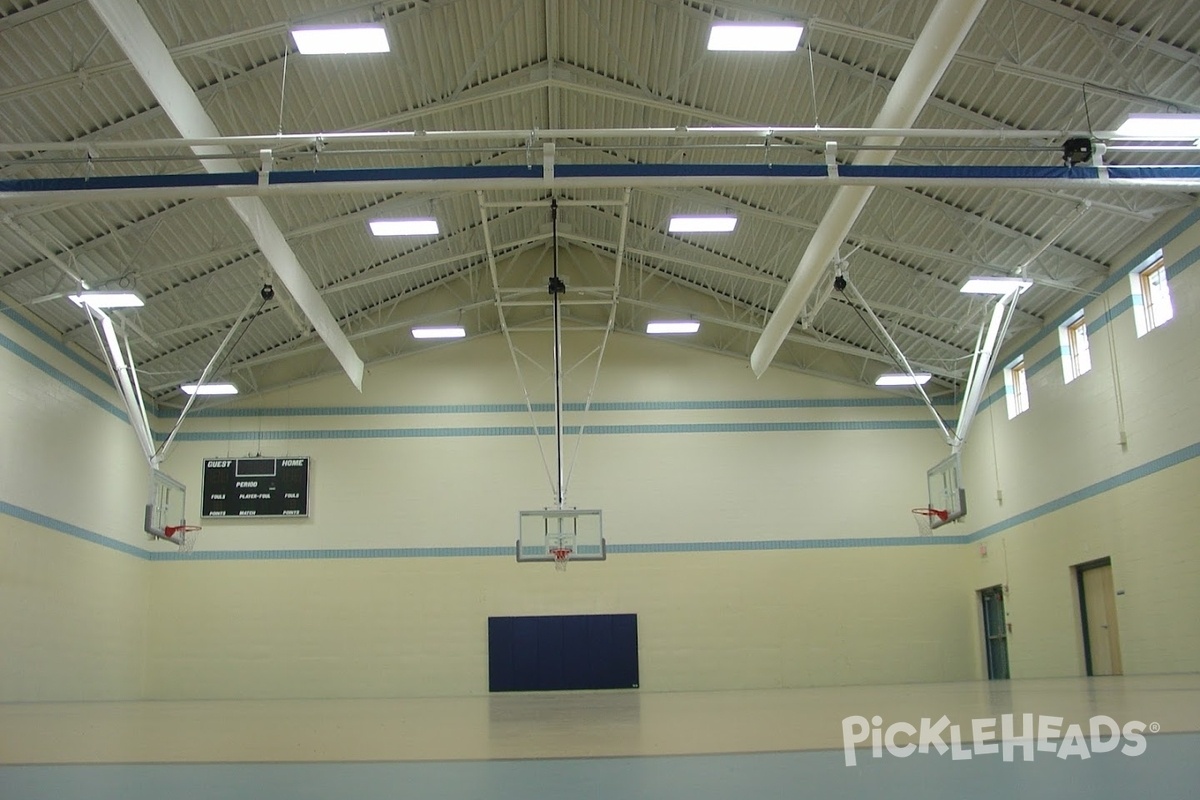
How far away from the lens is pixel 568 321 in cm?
3281

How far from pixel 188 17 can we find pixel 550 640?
1981cm

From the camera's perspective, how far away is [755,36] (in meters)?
16.3

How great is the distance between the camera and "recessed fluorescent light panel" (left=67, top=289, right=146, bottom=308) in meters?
22.3

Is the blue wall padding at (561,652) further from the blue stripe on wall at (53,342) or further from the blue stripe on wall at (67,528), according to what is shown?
the blue stripe on wall at (53,342)

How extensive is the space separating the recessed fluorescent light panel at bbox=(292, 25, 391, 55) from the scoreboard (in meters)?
17.4

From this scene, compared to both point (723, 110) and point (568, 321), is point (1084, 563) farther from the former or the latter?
point (568, 321)

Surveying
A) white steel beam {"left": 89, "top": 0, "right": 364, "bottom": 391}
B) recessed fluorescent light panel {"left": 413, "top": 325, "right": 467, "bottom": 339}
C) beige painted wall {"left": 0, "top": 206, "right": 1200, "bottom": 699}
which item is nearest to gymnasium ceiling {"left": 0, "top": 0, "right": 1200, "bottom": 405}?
white steel beam {"left": 89, "top": 0, "right": 364, "bottom": 391}

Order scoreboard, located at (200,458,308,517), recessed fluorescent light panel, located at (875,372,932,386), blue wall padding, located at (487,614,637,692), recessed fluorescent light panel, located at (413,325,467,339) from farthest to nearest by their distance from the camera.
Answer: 1. scoreboard, located at (200,458,308,517)
2. recessed fluorescent light panel, located at (875,372,932,386)
3. blue wall padding, located at (487,614,637,692)
4. recessed fluorescent light panel, located at (413,325,467,339)

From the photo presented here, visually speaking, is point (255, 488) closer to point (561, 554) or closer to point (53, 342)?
point (53, 342)

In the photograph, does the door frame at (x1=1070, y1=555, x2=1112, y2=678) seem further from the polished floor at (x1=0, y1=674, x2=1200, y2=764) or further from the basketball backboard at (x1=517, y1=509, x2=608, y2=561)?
the polished floor at (x1=0, y1=674, x2=1200, y2=764)

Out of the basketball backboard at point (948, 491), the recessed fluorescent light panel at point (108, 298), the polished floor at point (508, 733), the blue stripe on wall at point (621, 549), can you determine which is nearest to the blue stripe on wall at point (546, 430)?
the blue stripe on wall at point (621, 549)

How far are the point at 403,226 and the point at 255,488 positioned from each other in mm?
12253

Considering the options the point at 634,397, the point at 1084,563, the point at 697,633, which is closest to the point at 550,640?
the point at 697,633

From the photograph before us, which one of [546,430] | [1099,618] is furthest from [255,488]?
[1099,618]
